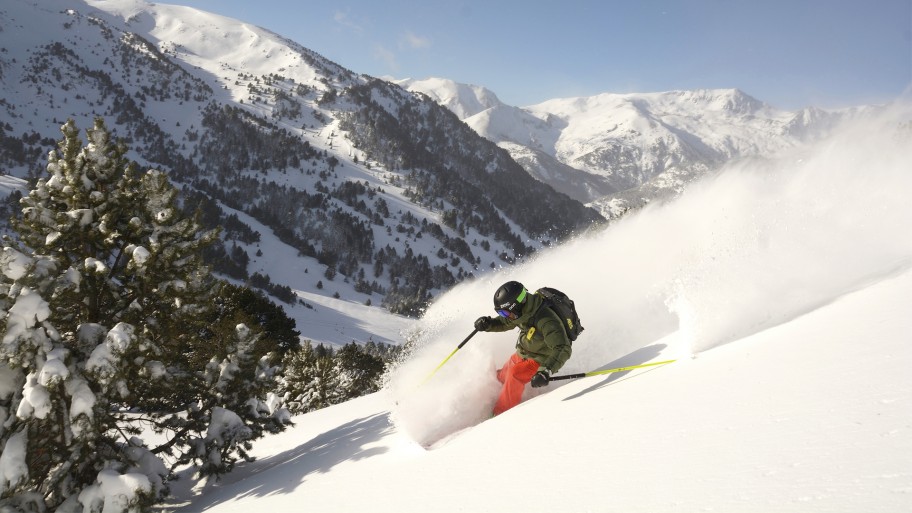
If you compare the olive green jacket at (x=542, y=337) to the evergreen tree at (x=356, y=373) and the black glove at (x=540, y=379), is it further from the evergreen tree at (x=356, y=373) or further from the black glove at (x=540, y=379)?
the evergreen tree at (x=356, y=373)

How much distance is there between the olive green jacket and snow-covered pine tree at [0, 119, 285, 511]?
278 inches

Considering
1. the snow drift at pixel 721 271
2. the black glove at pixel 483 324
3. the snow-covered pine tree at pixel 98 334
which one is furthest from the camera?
the snow-covered pine tree at pixel 98 334

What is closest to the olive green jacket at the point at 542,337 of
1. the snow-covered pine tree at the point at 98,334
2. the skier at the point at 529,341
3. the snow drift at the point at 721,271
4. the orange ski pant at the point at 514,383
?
the skier at the point at 529,341

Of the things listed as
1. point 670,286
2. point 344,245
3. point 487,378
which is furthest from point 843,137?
point 344,245

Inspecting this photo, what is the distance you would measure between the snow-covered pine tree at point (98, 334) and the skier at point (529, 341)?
663 cm

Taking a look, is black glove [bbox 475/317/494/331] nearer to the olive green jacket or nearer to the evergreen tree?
the olive green jacket

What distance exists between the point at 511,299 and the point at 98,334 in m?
8.05

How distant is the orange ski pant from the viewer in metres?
7.12

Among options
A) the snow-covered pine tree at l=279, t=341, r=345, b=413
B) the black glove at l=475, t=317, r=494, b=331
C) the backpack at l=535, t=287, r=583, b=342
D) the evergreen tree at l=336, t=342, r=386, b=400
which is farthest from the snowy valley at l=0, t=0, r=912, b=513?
the evergreen tree at l=336, t=342, r=386, b=400

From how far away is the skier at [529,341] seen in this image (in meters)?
6.48

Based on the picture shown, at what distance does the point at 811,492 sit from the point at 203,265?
1135cm

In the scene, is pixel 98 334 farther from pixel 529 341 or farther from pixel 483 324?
pixel 529 341

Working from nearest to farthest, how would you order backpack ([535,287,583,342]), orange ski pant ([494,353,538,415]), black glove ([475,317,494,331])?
1. backpack ([535,287,583,342])
2. orange ski pant ([494,353,538,415])
3. black glove ([475,317,494,331])

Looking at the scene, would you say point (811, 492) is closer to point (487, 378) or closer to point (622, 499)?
point (622, 499)
